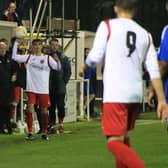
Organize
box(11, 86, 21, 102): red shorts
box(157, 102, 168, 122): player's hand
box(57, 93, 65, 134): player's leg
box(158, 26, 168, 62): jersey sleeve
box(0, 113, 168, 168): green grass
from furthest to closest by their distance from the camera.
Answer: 1. box(11, 86, 21, 102): red shorts
2. box(57, 93, 65, 134): player's leg
3. box(0, 113, 168, 168): green grass
4. box(158, 26, 168, 62): jersey sleeve
5. box(157, 102, 168, 122): player's hand

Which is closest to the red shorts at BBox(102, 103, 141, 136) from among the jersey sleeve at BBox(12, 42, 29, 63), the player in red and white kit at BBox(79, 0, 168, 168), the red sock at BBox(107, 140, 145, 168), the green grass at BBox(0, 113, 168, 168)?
the player in red and white kit at BBox(79, 0, 168, 168)

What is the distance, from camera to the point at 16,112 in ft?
58.2

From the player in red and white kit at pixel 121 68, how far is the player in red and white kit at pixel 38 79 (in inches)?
284

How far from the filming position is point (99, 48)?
7.57 meters

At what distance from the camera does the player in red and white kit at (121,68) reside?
7586 millimetres

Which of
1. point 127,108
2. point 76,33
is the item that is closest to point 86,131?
point 76,33

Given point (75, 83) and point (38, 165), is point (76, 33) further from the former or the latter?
point (38, 165)

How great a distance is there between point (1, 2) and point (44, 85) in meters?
14.0

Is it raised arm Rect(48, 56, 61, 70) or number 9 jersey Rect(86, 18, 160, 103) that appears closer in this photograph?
number 9 jersey Rect(86, 18, 160, 103)

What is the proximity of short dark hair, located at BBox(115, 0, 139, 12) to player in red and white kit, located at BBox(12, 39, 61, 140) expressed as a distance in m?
7.30

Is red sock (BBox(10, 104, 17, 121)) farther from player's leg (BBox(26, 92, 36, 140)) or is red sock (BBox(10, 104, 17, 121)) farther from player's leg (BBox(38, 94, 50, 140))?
player's leg (BBox(38, 94, 50, 140))

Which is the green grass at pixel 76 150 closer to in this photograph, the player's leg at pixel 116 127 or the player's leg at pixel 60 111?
the player's leg at pixel 60 111

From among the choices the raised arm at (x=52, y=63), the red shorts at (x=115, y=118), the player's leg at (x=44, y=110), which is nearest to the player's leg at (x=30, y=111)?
the player's leg at (x=44, y=110)

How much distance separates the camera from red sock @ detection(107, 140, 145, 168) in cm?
747
